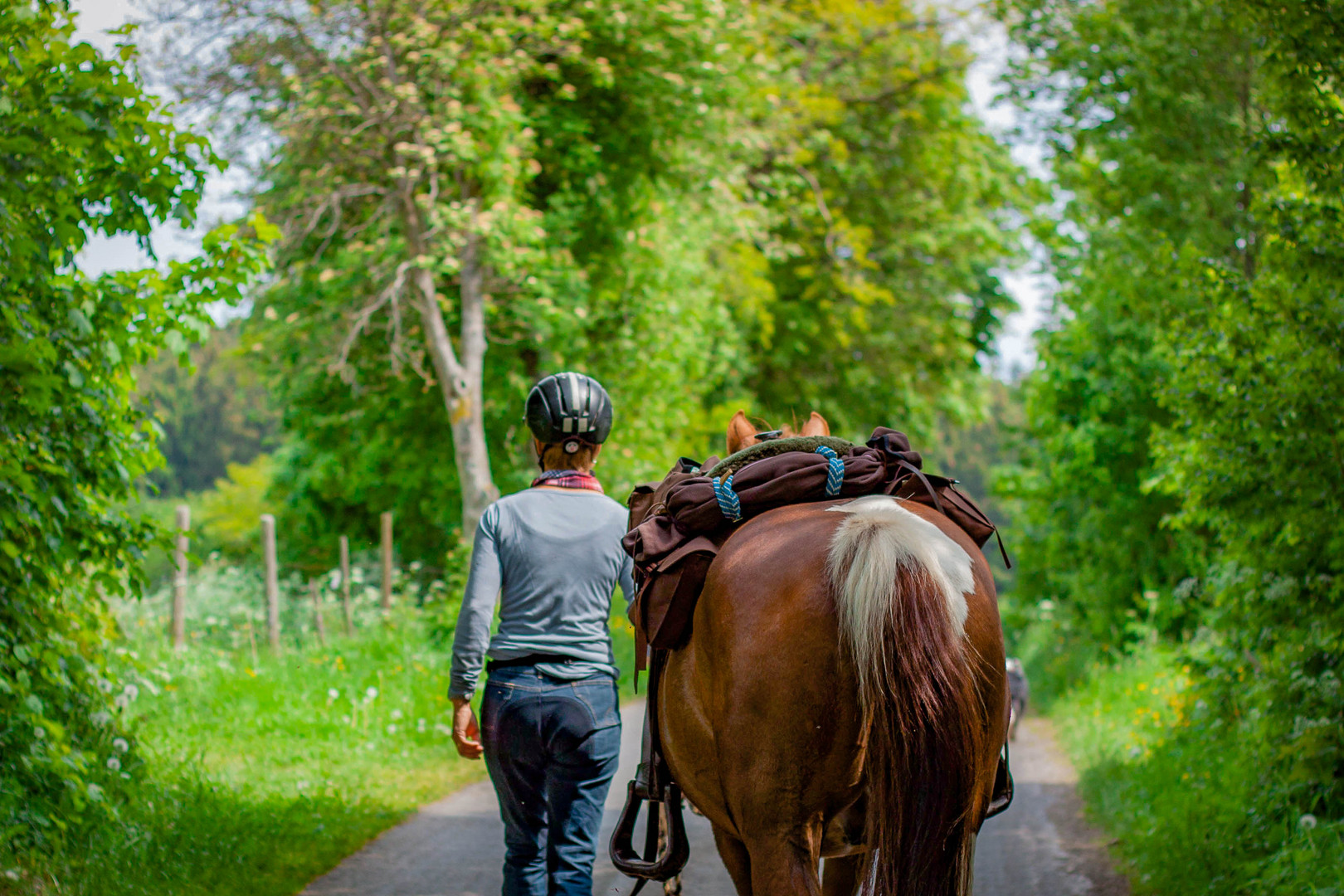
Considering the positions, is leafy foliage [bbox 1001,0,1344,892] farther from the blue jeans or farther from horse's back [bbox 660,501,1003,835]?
the blue jeans

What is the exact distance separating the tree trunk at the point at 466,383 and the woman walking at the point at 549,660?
25.1ft

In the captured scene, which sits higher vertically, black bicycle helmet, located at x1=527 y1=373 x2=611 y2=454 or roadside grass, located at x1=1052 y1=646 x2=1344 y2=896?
black bicycle helmet, located at x1=527 y1=373 x2=611 y2=454

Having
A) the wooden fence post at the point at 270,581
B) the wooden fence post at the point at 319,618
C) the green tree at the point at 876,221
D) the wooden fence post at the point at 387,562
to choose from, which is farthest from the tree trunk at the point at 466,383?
the green tree at the point at 876,221

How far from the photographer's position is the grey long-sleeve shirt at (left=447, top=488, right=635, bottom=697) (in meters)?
3.86

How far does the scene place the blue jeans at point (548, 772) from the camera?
3.74 metres

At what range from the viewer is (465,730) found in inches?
154

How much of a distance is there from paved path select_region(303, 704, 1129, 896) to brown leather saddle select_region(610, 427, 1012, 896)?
209 centimetres

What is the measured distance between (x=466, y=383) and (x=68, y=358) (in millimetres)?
6709

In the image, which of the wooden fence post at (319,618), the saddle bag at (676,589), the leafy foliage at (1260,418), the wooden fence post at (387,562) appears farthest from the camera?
the wooden fence post at (387,562)

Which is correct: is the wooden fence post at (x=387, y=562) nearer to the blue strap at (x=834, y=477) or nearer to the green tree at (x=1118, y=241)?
the green tree at (x=1118, y=241)

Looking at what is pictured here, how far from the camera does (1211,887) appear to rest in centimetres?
511

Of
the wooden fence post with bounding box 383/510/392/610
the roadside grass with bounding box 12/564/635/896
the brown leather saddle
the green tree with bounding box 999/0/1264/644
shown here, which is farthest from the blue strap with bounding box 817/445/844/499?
the wooden fence post with bounding box 383/510/392/610

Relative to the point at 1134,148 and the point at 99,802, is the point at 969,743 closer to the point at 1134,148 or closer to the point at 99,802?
the point at 99,802

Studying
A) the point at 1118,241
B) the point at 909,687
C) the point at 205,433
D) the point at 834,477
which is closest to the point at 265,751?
the point at 834,477
